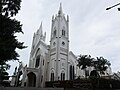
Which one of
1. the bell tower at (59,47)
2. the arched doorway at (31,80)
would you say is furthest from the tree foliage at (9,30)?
the arched doorway at (31,80)

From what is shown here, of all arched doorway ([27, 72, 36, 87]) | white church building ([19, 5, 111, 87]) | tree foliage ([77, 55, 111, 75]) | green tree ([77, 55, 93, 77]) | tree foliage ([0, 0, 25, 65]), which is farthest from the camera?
arched doorway ([27, 72, 36, 87])

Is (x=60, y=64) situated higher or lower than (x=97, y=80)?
higher

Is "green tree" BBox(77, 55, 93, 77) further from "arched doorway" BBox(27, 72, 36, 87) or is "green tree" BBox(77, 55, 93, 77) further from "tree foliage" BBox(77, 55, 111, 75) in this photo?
"arched doorway" BBox(27, 72, 36, 87)

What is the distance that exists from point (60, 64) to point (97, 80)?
14362 millimetres

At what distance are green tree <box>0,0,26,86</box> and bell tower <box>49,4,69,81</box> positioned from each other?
913 inches

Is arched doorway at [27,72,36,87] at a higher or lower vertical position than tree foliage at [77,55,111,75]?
lower

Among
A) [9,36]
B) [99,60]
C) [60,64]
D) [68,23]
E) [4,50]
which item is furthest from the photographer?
[68,23]

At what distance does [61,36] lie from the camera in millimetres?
44344

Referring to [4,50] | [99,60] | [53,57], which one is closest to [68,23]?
[53,57]

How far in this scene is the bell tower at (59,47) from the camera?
1555 inches

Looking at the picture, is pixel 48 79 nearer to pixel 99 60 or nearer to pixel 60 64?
pixel 60 64

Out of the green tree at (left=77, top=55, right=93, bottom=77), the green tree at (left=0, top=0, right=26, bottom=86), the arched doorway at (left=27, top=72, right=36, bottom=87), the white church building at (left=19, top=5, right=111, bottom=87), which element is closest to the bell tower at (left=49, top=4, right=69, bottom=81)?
the white church building at (left=19, top=5, right=111, bottom=87)

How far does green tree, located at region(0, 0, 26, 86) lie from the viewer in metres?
14.8

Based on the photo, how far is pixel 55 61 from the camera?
40.4m
